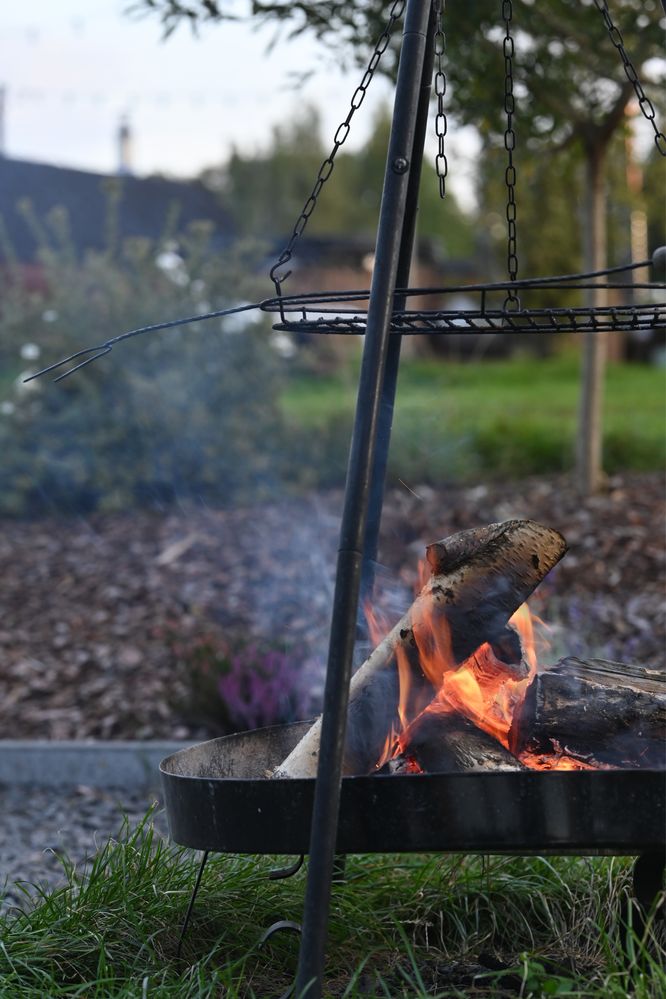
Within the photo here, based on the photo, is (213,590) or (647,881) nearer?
(647,881)

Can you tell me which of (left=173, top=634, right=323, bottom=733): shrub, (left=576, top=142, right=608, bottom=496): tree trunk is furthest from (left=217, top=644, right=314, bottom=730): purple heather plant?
(left=576, top=142, right=608, bottom=496): tree trunk

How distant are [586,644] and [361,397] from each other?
3.61m

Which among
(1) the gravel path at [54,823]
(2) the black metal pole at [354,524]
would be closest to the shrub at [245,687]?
(1) the gravel path at [54,823]

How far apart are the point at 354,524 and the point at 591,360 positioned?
17.2 ft

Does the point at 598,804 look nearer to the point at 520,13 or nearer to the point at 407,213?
the point at 407,213

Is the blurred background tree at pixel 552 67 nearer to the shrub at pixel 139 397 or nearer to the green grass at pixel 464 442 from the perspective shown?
the green grass at pixel 464 442

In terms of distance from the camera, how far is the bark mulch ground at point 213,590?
17.4 feet

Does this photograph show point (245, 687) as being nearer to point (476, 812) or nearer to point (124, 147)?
point (476, 812)

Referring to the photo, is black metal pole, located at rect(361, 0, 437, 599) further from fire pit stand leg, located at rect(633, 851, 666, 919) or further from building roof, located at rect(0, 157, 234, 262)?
building roof, located at rect(0, 157, 234, 262)

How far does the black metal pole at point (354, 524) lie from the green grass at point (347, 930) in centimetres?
25

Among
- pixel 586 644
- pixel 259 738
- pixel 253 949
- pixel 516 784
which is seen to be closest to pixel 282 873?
pixel 253 949

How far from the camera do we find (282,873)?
8.05 ft

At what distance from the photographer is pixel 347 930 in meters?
A: 2.54

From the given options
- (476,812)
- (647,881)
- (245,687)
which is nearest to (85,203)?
(245,687)
